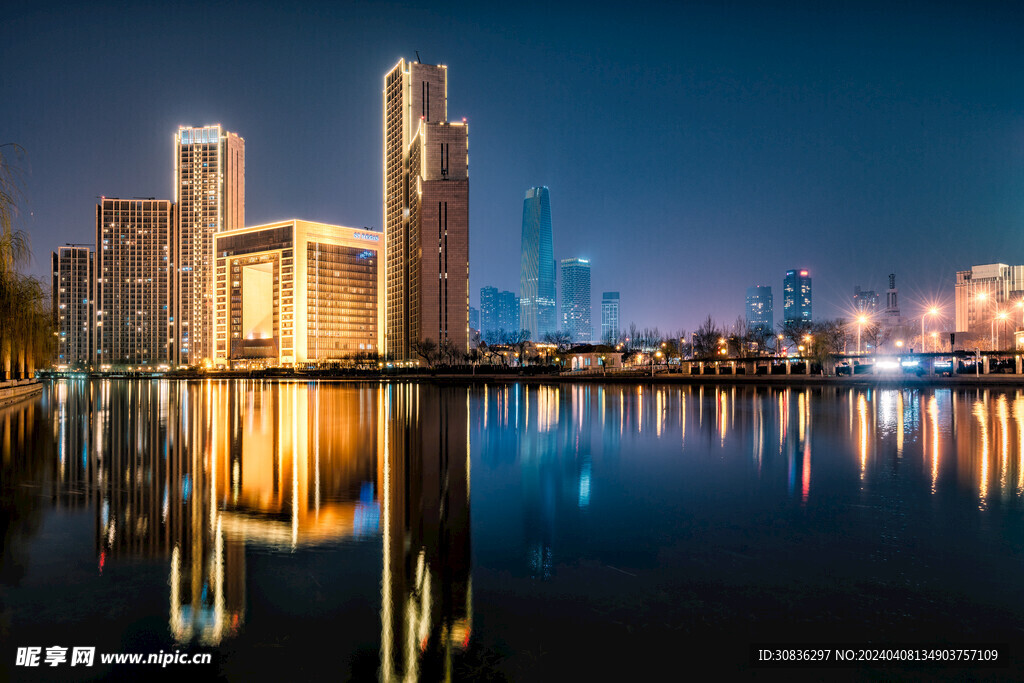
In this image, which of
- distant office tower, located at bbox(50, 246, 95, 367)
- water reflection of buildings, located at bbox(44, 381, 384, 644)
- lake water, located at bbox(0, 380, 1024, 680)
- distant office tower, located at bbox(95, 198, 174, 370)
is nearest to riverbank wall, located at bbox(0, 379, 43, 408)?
water reflection of buildings, located at bbox(44, 381, 384, 644)

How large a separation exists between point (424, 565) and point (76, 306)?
778ft

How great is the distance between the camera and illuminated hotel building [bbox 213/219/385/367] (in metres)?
162

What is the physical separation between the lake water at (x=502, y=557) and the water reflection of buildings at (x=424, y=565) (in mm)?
34

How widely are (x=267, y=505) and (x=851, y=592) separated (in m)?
8.12

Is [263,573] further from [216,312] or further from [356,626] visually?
[216,312]

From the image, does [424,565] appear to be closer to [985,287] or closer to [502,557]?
[502,557]

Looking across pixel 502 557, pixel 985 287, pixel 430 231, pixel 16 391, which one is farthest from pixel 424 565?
pixel 985 287

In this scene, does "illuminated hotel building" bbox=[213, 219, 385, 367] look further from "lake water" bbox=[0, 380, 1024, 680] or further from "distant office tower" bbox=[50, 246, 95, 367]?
"lake water" bbox=[0, 380, 1024, 680]

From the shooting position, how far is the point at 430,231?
144875 mm

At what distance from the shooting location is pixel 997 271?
557ft

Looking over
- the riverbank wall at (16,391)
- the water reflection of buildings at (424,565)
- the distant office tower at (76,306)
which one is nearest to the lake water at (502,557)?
the water reflection of buildings at (424,565)

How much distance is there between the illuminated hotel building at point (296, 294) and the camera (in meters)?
162

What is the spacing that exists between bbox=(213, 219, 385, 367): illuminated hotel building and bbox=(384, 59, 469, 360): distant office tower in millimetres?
12528

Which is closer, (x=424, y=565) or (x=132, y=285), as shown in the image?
(x=424, y=565)
